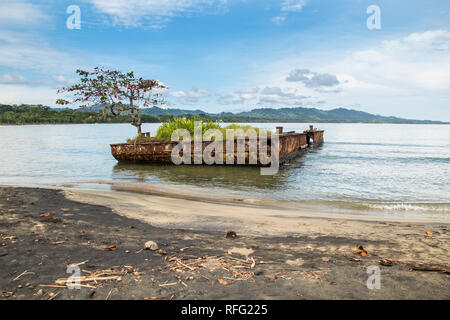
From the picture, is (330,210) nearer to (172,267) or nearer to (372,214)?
(372,214)

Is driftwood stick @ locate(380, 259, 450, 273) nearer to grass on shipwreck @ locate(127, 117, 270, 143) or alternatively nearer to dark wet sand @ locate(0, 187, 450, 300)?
dark wet sand @ locate(0, 187, 450, 300)

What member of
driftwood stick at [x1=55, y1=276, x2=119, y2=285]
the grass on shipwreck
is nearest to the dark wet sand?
driftwood stick at [x1=55, y1=276, x2=119, y2=285]

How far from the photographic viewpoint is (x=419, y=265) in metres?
3.87

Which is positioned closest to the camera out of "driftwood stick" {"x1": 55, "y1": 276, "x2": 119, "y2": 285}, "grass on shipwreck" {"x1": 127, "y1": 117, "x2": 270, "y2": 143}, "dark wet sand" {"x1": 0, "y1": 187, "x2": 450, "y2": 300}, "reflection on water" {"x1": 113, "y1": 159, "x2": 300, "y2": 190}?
"dark wet sand" {"x1": 0, "y1": 187, "x2": 450, "y2": 300}

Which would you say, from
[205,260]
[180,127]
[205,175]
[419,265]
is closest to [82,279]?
[205,260]

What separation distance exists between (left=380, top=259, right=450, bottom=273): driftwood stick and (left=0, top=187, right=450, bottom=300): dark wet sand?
0.33 feet

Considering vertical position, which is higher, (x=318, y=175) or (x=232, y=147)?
(x=232, y=147)

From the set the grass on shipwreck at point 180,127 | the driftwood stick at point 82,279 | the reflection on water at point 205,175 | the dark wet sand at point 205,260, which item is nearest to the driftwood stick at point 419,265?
the dark wet sand at point 205,260

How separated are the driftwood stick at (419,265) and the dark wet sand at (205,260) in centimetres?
10

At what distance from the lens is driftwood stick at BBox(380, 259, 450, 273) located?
12.3 feet
